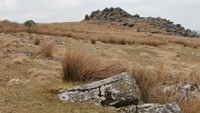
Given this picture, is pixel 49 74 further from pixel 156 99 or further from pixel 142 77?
pixel 156 99

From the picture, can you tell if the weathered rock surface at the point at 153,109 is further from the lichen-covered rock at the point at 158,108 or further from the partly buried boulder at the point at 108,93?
the partly buried boulder at the point at 108,93

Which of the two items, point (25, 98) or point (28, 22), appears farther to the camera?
point (28, 22)

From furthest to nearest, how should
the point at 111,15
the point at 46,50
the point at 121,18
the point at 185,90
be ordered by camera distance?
the point at 111,15 < the point at 121,18 < the point at 46,50 < the point at 185,90

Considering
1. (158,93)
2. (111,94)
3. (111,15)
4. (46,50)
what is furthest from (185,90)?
(111,15)

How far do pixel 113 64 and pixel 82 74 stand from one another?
2.79ft

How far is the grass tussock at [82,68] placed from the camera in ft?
16.1

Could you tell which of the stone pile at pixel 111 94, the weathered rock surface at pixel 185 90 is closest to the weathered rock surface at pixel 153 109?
the stone pile at pixel 111 94

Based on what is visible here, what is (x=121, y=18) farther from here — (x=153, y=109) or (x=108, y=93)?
(x=153, y=109)

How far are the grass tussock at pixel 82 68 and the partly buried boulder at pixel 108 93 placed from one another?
75 cm

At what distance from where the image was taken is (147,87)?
15.7 ft

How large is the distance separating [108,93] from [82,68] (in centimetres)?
113

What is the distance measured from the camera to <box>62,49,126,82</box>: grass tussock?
491 cm

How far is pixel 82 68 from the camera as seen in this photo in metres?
4.91

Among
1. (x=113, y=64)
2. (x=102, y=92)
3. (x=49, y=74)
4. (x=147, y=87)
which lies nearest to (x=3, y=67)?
(x=49, y=74)
